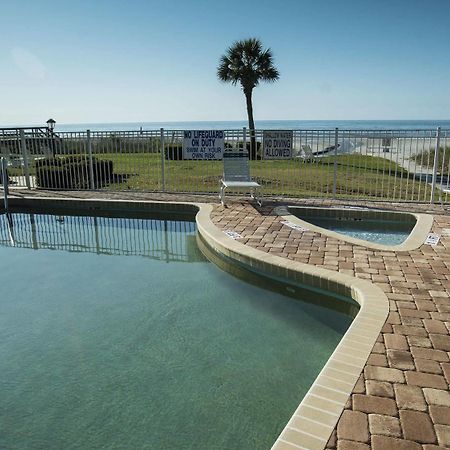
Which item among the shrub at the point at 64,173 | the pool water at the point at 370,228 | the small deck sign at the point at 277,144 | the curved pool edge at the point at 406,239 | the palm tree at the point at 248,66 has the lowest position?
the pool water at the point at 370,228

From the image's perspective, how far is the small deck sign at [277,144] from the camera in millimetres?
9867

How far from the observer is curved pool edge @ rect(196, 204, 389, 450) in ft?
8.38

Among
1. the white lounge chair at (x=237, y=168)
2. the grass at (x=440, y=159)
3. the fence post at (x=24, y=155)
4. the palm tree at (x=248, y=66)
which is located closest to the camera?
the grass at (x=440, y=159)

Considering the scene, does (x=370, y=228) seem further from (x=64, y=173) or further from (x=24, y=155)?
(x=24, y=155)

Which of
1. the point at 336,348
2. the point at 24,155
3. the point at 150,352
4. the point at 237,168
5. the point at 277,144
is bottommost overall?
the point at 150,352

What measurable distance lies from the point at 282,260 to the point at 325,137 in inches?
201

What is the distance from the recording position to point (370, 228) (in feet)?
27.2

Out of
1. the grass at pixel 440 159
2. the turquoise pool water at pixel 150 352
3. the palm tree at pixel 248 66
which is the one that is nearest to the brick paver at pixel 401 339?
the turquoise pool water at pixel 150 352

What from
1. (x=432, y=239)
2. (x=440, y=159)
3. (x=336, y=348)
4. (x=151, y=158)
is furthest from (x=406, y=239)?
(x=440, y=159)

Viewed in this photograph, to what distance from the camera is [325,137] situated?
988 cm

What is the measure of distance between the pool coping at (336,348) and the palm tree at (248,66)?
62.3ft

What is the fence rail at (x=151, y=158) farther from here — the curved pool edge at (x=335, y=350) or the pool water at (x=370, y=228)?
the curved pool edge at (x=335, y=350)

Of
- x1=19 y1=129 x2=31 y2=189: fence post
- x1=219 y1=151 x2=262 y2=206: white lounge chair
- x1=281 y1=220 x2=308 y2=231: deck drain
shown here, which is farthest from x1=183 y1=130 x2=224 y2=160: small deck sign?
x1=19 y1=129 x2=31 y2=189: fence post

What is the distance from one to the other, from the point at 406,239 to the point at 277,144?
4.14 m
